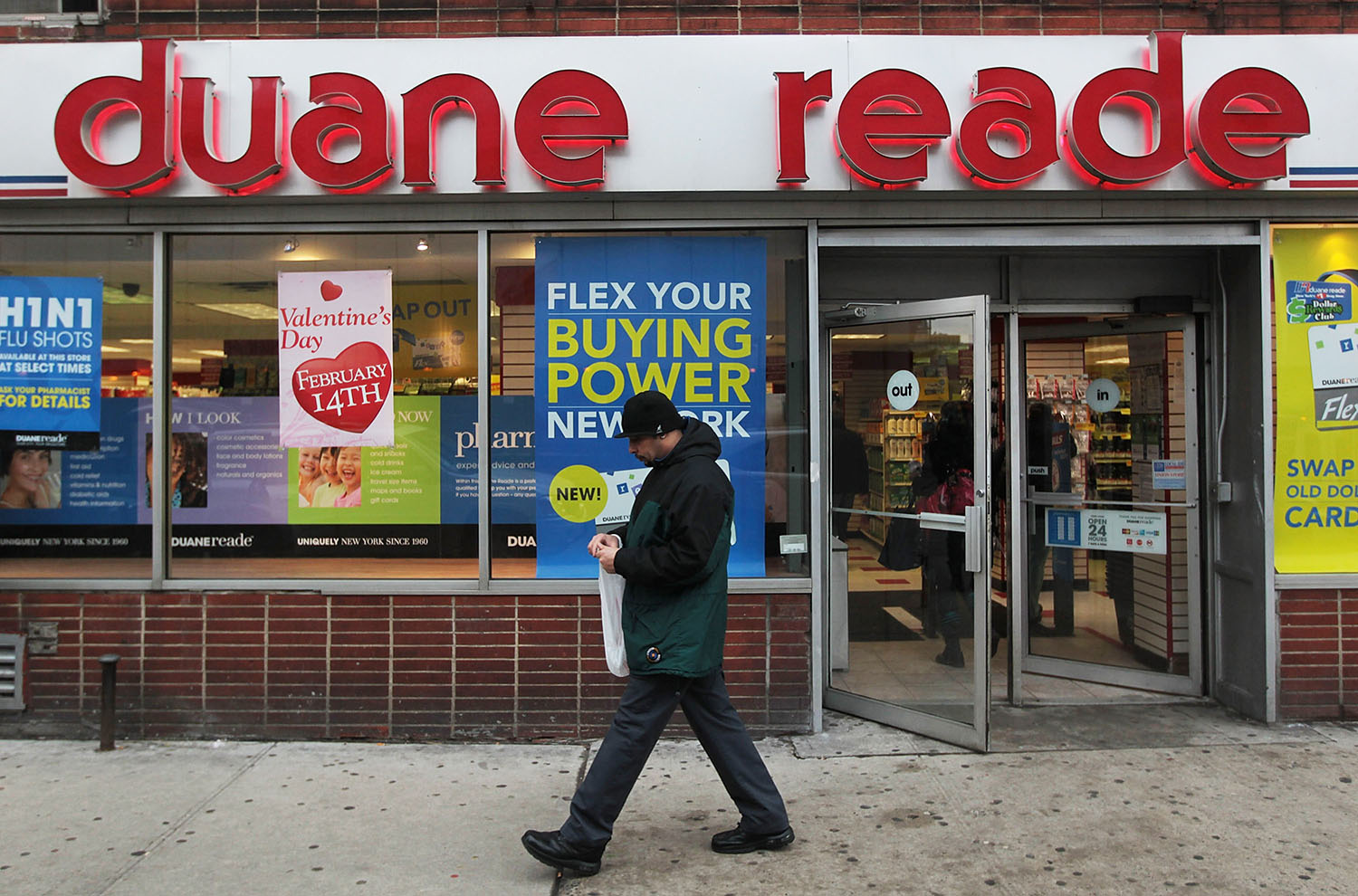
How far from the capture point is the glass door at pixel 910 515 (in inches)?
221

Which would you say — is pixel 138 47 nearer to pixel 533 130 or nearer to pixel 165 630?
pixel 533 130

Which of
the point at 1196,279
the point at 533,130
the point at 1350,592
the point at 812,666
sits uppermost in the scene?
the point at 533,130

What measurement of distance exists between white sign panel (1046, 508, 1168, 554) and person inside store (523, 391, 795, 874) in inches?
136

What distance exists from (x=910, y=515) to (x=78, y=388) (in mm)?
4807

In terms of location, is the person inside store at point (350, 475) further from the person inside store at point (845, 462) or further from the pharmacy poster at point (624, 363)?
the person inside store at point (845, 462)

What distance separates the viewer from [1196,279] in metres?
6.58

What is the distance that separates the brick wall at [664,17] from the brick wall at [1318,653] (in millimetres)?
3197

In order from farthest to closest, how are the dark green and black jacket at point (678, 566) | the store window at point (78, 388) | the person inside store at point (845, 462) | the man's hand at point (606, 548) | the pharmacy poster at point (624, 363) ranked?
the person inside store at point (845, 462) → the store window at point (78, 388) → the pharmacy poster at point (624, 363) → the man's hand at point (606, 548) → the dark green and black jacket at point (678, 566)

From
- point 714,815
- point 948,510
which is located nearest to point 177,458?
point 714,815

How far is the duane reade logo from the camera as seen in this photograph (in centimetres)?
608

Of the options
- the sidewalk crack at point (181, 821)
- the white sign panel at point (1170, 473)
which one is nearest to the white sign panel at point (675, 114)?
the white sign panel at point (1170, 473)

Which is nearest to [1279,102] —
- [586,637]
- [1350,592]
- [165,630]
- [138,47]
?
[1350,592]

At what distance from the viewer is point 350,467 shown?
6.09m

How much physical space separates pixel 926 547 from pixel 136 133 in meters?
4.89
